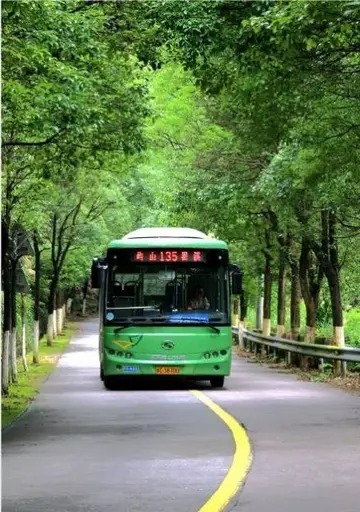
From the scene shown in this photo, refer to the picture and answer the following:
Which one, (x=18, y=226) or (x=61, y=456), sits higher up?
(x=18, y=226)

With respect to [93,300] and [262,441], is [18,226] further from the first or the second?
[93,300]

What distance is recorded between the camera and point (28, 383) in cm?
2375

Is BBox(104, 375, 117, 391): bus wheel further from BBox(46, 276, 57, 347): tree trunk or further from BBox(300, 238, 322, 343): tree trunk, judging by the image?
BBox(46, 276, 57, 347): tree trunk

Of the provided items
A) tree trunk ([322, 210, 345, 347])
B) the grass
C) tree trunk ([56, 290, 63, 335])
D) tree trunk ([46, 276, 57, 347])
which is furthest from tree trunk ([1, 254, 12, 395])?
tree trunk ([56, 290, 63, 335])

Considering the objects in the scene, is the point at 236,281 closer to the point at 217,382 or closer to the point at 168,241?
the point at 168,241

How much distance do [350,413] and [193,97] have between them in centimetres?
1457

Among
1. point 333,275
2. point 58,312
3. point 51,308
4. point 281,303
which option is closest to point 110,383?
point 333,275

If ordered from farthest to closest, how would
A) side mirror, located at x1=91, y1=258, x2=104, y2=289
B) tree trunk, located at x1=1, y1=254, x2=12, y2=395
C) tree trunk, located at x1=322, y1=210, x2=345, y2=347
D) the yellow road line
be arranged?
tree trunk, located at x1=322, y1=210, x2=345, y2=347 → tree trunk, located at x1=1, y1=254, x2=12, y2=395 → side mirror, located at x1=91, y1=258, x2=104, y2=289 → the yellow road line

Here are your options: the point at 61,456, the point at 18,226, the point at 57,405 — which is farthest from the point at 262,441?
the point at 18,226

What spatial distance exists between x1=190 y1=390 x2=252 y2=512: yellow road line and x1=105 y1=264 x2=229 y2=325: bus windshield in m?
6.06

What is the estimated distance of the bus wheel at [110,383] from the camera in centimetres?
2059

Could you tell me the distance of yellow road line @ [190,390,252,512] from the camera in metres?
7.41

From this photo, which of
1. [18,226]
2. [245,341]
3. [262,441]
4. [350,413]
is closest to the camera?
[262,441]

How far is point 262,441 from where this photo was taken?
11.3 m
